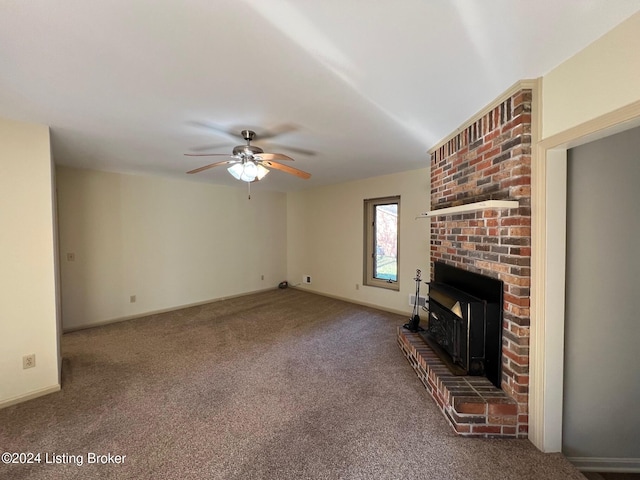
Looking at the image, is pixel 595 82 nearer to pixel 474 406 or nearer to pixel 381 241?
pixel 474 406

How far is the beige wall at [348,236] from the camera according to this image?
4086mm

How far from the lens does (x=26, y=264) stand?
2.20m

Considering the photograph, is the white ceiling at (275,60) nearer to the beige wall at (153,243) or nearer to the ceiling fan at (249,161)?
the ceiling fan at (249,161)

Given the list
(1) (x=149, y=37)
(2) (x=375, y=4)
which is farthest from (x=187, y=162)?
(2) (x=375, y=4)

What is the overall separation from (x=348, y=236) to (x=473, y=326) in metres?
3.22

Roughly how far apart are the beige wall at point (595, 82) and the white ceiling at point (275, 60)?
0.07 meters

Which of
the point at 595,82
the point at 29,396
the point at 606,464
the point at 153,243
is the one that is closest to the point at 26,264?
the point at 29,396

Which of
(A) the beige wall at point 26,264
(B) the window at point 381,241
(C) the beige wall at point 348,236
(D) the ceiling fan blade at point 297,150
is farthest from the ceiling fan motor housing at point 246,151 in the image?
(B) the window at point 381,241

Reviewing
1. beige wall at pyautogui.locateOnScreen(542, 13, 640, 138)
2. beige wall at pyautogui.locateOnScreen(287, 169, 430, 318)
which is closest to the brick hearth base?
beige wall at pyautogui.locateOnScreen(542, 13, 640, 138)

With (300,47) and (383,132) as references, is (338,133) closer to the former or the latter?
(383,132)

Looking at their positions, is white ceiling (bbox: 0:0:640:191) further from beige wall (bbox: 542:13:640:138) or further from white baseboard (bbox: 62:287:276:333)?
white baseboard (bbox: 62:287:276:333)

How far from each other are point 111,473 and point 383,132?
3.15 meters

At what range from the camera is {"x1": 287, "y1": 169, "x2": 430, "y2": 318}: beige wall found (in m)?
4.09

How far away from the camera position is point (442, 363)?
7.43ft
